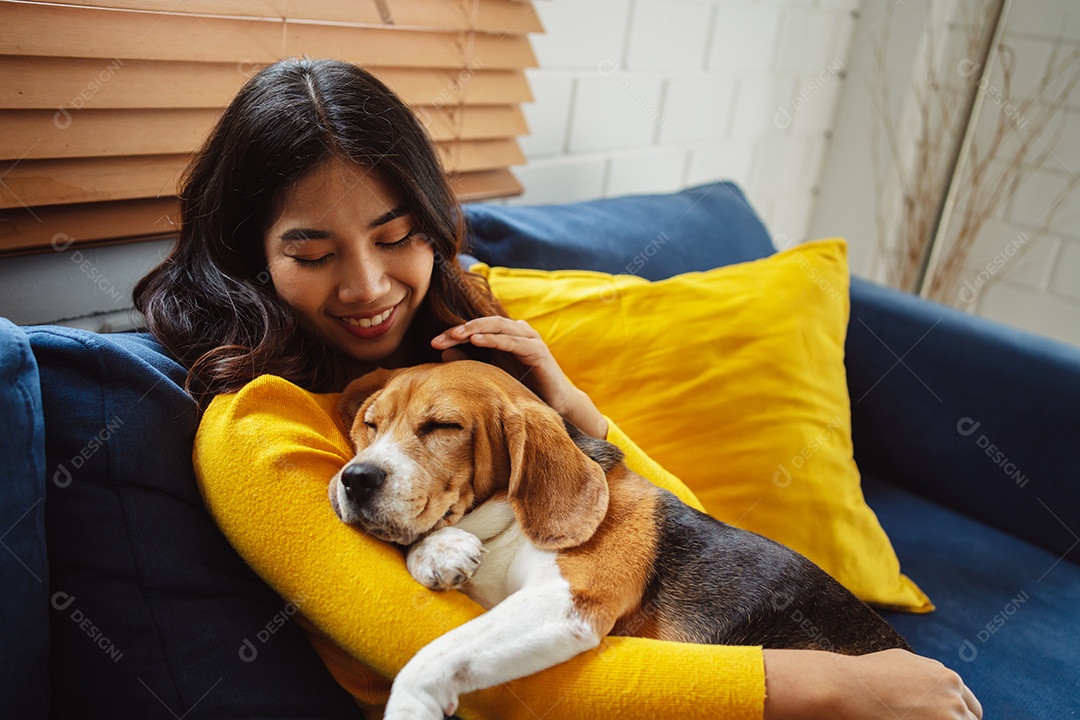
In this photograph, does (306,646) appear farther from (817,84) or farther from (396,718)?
(817,84)

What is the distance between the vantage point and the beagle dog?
2.85 feet

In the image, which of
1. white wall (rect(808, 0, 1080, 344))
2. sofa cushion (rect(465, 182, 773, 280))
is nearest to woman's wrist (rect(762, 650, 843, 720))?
sofa cushion (rect(465, 182, 773, 280))

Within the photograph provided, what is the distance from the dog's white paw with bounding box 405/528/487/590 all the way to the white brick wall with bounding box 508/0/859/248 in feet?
4.67

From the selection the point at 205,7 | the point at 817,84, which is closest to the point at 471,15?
the point at 205,7

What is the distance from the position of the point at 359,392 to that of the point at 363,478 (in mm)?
242

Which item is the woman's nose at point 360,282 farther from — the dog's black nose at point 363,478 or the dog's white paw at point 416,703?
the dog's white paw at point 416,703

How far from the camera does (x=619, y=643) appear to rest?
3.05 feet

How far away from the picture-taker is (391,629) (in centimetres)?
90

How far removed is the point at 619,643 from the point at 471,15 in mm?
1440

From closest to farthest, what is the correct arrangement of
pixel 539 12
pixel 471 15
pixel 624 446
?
pixel 624 446
pixel 471 15
pixel 539 12

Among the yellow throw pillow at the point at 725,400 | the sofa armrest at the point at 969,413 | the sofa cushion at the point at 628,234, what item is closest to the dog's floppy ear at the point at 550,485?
the yellow throw pillow at the point at 725,400

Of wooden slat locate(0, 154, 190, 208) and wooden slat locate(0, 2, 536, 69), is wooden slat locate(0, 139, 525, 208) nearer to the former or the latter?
wooden slat locate(0, 154, 190, 208)

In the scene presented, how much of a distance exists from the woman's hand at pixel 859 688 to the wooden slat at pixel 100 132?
126cm

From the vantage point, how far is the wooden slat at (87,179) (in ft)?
4.18
